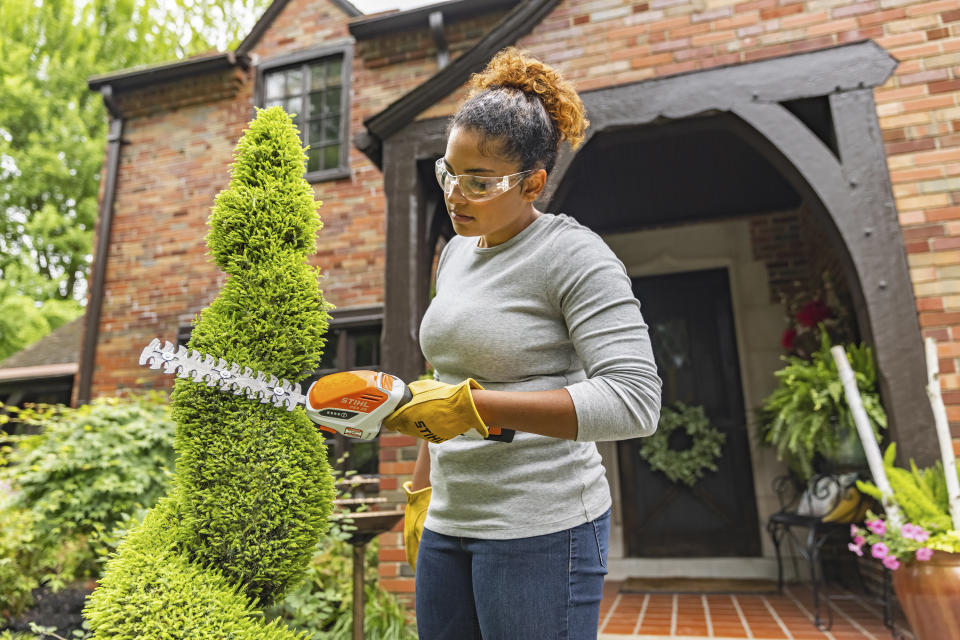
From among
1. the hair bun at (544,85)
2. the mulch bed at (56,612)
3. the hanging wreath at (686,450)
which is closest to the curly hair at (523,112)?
the hair bun at (544,85)

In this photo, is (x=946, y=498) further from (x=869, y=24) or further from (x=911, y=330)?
(x=869, y=24)

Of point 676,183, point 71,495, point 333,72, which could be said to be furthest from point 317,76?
point 71,495

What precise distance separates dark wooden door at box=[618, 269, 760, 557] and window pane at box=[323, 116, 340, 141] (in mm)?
3517

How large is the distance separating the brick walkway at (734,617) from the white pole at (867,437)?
898 millimetres

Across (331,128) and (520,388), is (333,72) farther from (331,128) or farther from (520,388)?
(520,388)

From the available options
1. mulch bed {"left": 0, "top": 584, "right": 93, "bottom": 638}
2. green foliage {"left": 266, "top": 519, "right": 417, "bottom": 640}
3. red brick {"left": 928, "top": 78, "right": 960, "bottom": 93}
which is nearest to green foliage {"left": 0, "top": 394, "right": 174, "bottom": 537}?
mulch bed {"left": 0, "top": 584, "right": 93, "bottom": 638}

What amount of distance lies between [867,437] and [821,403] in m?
0.45

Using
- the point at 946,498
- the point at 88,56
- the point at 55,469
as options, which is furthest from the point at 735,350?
the point at 88,56

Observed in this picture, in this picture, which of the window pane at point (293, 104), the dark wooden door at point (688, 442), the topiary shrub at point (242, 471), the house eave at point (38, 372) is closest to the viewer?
the topiary shrub at point (242, 471)

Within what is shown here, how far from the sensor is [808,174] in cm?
346

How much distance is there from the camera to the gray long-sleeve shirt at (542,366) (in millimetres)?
1104

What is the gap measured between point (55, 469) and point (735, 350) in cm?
555

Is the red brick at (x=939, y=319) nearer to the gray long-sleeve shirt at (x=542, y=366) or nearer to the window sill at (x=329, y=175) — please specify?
the gray long-sleeve shirt at (x=542, y=366)

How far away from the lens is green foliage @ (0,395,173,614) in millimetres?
4125
